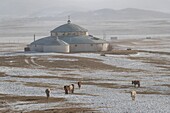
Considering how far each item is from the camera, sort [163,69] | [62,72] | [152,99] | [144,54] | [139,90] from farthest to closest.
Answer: [144,54] → [163,69] → [62,72] → [139,90] → [152,99]

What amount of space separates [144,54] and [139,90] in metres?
51.9

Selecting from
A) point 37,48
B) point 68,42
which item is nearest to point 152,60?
point 68,42

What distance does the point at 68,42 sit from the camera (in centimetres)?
11138

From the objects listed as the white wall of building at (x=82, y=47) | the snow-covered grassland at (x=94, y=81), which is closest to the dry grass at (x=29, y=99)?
the snow-covered grassland at (x=94, y=81)

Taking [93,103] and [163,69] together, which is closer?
[93,103]

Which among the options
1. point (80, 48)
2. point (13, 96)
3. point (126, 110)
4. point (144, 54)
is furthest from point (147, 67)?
point (126, 110)

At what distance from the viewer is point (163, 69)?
79.2 meters

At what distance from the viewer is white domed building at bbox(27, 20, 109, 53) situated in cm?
10606

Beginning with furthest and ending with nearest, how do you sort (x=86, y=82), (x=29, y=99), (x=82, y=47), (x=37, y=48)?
(x=82, y=47) < (x=37, y=48) < (x=86, y=82) < (x=29, y=99)

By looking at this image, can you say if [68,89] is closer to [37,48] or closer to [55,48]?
[55,48]

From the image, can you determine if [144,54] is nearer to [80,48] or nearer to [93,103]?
[80,48]

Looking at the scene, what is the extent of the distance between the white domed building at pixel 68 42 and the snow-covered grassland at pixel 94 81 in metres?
8.30

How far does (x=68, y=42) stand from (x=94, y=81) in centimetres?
4903

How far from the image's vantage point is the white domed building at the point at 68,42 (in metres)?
106
